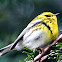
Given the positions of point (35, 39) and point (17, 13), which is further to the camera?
point (17, 13)

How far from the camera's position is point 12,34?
0.81 metres

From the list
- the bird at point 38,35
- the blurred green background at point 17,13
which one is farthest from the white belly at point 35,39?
the blurred green background at point 17,13

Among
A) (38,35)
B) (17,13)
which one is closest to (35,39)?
(38,35)

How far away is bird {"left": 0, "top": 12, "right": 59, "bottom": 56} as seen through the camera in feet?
2.09

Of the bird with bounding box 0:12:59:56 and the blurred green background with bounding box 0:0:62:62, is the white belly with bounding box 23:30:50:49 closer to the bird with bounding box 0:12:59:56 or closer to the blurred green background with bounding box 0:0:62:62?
the bird with bounding box 0:12:59:56

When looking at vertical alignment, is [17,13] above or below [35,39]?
above

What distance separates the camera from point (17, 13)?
3.12ft

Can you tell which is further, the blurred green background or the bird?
the blurred green background

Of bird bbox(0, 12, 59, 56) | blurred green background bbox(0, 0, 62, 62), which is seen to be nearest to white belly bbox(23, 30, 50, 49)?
bird bbox(0, 12, 59, 56)

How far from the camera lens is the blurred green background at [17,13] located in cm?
81

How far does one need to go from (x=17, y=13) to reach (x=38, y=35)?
1.06ft

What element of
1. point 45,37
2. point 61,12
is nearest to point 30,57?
point 45,37

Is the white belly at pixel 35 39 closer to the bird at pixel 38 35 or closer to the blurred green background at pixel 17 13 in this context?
the bird at pixel 38 35

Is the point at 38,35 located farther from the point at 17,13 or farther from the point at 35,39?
the point at 17,13
